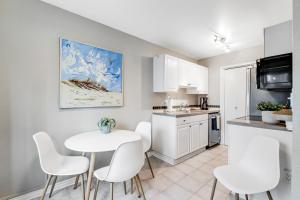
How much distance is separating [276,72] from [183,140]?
69.4 inches

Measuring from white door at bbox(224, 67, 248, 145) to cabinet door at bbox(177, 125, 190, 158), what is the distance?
59.5 inches

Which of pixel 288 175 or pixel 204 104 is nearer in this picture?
pixel 288 175

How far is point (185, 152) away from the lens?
2.74 m

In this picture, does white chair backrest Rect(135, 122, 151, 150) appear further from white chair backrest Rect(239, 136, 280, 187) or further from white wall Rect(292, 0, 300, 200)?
white wall Rect(292, 0, 300, 200)

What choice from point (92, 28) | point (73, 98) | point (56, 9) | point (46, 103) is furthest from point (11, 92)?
point (92, 28)

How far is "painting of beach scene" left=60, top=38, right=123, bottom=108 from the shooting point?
1.89 meters

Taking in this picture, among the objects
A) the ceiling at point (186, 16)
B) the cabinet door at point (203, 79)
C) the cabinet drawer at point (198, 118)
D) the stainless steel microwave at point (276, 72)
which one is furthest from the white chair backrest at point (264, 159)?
the cabinet door at point (203, 79)

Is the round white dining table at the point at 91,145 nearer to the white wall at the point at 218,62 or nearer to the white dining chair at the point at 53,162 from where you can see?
the white dining chair at the point at 53,162

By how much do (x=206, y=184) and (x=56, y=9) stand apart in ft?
10.4

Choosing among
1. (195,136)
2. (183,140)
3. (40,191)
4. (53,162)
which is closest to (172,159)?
(183,140)

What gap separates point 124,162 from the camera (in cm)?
128

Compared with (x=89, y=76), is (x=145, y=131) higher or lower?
lower

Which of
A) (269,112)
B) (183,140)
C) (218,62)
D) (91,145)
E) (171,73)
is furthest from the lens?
(218,62)

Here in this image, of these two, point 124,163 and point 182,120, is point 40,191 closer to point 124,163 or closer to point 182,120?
point 124,163
